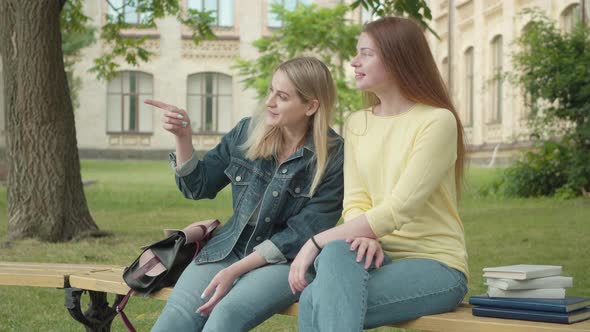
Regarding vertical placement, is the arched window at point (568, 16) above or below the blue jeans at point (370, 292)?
above

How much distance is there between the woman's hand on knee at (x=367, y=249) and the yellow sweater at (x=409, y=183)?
0.07 metres

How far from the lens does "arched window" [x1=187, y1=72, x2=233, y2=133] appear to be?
43.4m

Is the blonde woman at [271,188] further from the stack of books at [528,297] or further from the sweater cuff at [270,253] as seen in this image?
the stack of books at [528,297]

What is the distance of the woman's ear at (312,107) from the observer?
371cm

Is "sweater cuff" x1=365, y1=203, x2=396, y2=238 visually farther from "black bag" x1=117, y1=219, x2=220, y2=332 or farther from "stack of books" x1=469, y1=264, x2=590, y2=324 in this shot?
"black bag" x1=117, y1=219, x2=220, y2=332

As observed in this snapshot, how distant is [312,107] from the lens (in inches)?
146

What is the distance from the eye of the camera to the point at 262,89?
83.2 feet

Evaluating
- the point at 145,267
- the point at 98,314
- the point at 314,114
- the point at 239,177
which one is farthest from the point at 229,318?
the point at 98,314

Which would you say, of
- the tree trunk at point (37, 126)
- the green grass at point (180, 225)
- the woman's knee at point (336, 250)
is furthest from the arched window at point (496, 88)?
the woman's knee at point (336, 250)

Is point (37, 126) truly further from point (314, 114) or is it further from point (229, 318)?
point (229, 318)

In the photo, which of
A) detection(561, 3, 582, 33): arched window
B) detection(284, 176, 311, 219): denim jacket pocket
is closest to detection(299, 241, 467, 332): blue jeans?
detection(284, 176, 311, 219): denim jacket pocket

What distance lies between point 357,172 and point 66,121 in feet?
19.5

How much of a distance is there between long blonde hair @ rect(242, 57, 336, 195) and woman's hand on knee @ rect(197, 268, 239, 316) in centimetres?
44

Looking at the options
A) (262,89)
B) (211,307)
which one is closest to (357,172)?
(211,307)
